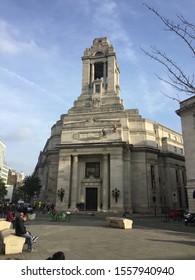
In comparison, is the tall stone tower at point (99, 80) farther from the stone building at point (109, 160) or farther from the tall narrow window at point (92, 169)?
the tall narrow window at point (92, 169)

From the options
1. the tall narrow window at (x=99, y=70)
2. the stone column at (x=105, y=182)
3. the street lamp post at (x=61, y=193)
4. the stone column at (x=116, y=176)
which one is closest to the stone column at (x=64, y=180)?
the street lamp post at (x=61, y=193)

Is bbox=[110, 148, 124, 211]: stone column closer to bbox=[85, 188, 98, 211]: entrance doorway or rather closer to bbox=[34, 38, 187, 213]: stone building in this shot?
bbox=[34, 38, 187, 213]: stone building

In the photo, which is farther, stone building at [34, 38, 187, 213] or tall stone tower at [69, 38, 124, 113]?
tall stone tower at [69, 38, 124, 113]

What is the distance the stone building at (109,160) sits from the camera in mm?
41594

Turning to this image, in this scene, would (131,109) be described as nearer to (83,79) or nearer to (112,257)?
(83,79)

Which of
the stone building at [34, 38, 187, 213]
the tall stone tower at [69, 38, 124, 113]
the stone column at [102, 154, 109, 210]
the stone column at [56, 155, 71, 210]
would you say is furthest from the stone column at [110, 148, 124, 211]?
the tall stone tower at [69, 38, 124, 113]

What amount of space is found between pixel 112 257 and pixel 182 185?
4771 centimetres

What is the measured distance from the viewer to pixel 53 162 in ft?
162

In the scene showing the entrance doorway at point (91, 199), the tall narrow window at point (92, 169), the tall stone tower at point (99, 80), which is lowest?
the entrance doorway at point (91, 199)

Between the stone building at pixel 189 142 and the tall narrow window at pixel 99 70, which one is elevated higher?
the tall narrow window at pixel 99 70

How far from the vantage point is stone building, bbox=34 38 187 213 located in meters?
41.6

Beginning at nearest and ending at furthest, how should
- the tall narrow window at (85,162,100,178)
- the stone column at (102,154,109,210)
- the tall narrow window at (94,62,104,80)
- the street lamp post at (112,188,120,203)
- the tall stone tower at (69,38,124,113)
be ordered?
the street lamp post at (112,188,120,203)
the stone column at (102,154,109,210)
the tall narrow window at (85,162,100,178)
the tall stone tower at (69,38,124,113)
the tall narrow window at (94,62,104,80)

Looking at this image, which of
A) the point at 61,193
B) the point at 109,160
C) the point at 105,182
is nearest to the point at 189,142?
the point at 109,160
